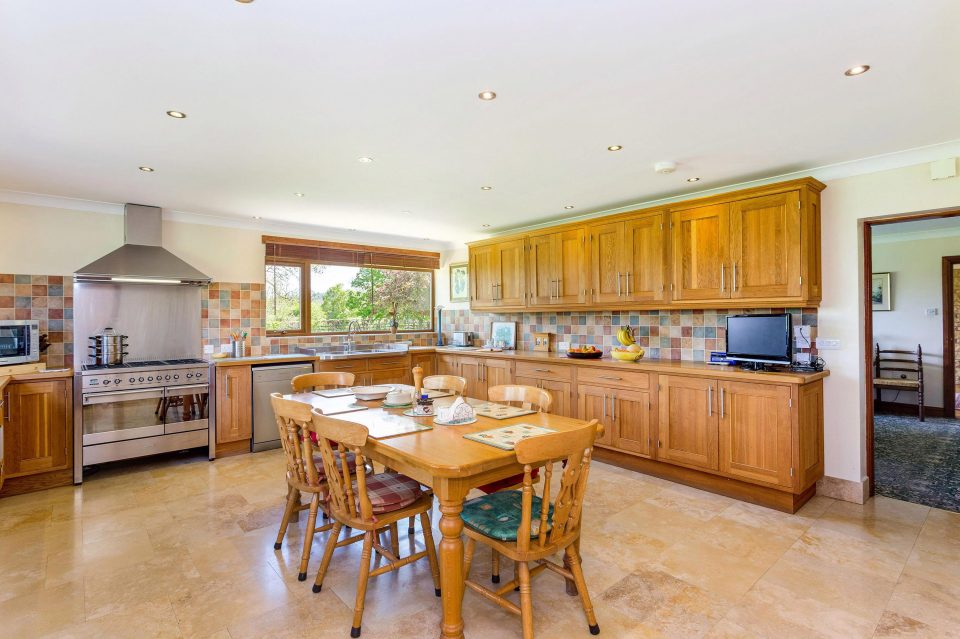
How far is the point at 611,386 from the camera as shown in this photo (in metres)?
4.16

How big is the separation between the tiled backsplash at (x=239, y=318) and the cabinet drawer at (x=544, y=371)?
2.56m

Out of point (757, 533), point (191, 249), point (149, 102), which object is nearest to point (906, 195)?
point (757, 533)

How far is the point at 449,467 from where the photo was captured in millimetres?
1753

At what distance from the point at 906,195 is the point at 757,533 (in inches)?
97.0

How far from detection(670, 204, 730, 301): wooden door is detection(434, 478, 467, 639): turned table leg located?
2.87 m

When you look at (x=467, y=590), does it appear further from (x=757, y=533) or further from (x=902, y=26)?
(x=902, y=26)

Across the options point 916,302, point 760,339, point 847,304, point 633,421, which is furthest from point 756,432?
point 916,302

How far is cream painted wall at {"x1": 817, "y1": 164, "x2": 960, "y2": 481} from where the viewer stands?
3320mm

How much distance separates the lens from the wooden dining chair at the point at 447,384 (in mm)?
3371

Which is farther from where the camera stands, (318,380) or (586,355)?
(586,355)

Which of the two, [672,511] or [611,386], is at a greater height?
[611,386]

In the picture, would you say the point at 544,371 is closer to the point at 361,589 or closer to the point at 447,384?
the point at 447,384

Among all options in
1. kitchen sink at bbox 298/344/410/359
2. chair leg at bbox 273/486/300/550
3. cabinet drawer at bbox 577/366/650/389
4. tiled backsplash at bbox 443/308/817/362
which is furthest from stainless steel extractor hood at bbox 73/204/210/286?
cabinet drawer at bbox 577/366/650/389

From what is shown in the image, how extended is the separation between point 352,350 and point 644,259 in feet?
11.8
